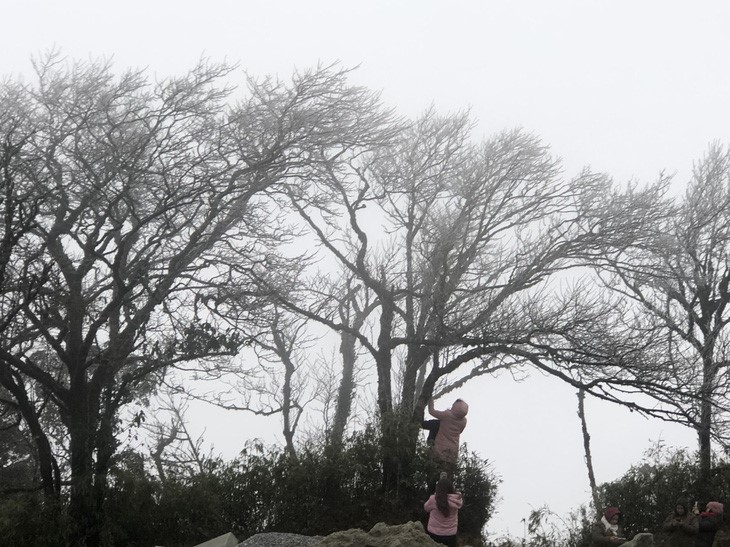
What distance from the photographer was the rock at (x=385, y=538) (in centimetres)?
1132

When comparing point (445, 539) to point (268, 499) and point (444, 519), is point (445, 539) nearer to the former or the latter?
point (444, 519)

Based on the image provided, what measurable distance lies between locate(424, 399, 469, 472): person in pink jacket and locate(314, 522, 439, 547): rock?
4686 mm

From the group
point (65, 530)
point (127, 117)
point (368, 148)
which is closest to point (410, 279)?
point (368, 148)

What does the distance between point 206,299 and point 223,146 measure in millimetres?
3223

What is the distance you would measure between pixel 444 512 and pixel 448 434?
3.75m

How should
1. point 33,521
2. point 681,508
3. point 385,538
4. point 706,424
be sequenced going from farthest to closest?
point 706,424 < point 681,508 < point 33,521 < point 385,538

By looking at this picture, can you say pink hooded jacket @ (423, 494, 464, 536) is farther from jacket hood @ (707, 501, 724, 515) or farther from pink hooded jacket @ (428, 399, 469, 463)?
jacket hood @ (707, 501, 724, 515)

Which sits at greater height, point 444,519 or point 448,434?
point 448,434

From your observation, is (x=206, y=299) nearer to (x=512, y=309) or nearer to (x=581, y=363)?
(x=512, y=309)

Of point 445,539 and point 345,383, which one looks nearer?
point 445,539

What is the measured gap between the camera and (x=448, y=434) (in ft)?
55.3

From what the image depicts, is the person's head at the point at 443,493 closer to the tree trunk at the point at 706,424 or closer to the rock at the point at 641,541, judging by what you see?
the rock at the point at 641,541

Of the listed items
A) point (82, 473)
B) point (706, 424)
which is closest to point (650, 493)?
point (706, 424)

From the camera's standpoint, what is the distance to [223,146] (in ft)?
59.1
